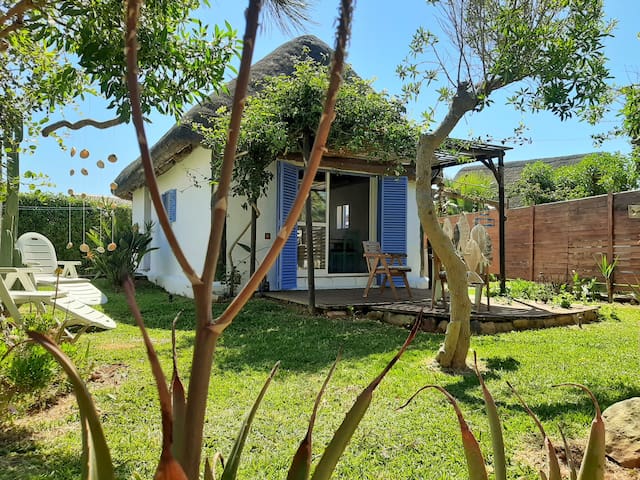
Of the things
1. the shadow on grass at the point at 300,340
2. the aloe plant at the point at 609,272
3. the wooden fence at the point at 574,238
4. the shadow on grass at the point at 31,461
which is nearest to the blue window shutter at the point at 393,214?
the wooden fence at the point at 574,238

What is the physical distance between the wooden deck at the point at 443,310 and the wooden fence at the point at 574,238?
1991 mm

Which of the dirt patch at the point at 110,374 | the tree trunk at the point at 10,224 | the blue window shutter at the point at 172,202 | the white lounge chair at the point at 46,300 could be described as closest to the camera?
the dirt patch at the point at 110,374

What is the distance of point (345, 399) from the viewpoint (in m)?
3.14

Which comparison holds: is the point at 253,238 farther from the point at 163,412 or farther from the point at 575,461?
the point at 163,412

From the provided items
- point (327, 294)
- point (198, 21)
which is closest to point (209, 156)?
point (327, 294)

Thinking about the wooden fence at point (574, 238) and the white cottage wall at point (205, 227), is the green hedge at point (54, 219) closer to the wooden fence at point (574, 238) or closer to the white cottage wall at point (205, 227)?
the white cottage wall at point (205, 227)

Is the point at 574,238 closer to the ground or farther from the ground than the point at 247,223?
Answer: closer to the ground

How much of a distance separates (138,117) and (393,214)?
9.09 meters

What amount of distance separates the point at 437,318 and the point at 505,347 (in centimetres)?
118

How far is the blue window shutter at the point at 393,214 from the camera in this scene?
9.27 meters

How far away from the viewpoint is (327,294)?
814 cm

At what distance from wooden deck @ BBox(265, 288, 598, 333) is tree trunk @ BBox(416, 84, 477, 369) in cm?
156

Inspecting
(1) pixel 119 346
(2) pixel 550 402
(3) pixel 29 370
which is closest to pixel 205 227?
(1) pixel 119 346

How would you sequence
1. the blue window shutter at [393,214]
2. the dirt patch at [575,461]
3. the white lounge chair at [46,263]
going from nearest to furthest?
Result: the dirt patch at [575,461], the white lounge chair at [46,263], the blue window shutter at [393,214]
